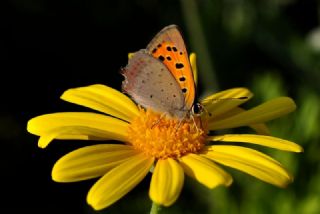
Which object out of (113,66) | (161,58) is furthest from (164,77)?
(113,66)

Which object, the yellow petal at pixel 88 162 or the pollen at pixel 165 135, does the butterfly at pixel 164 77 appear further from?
the yellow petal at pixel 88 162

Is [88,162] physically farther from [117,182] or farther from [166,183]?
[166,183]

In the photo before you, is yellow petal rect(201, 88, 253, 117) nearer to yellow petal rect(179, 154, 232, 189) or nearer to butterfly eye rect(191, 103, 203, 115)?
butterfly eye rect(191, 103, 203, 115)

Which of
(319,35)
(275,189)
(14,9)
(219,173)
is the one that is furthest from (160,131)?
(319,35)

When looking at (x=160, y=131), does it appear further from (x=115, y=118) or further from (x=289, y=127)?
(x=289, y=127)

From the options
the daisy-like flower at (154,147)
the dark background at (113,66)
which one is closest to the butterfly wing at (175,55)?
the daisy-like flower at (154,147)

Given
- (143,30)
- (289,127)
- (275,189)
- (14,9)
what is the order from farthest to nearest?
1. (143,30)
2. (14,9)
3. (289,127)
4. (275,189)

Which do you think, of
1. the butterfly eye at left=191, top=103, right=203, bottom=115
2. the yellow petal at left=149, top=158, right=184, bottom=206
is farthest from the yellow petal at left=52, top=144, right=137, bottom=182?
the butterfly eye at left=191, top=103, right=203, bottom=115
